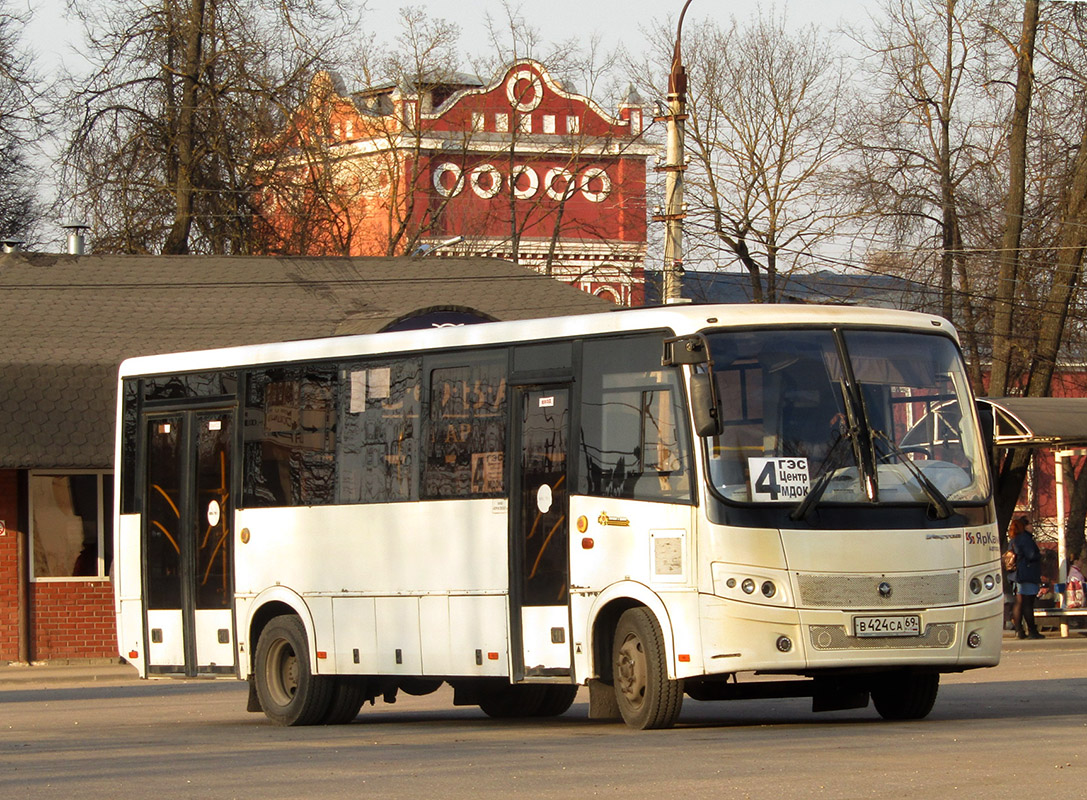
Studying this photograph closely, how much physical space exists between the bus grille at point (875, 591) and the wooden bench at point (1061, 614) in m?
15.4

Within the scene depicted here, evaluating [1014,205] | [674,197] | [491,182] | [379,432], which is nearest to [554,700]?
[379,432]

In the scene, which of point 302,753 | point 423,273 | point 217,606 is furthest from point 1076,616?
point 302,753

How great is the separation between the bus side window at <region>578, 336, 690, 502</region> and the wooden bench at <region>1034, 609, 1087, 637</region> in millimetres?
15920

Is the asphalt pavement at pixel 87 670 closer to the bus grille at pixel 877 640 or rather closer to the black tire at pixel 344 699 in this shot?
the black tire at pixel 344 699

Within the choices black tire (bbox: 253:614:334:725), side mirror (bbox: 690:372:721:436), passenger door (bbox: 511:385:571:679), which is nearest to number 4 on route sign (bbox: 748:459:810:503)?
side mirror (bbox: 690:372:721:436)

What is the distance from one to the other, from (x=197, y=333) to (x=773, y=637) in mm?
19718

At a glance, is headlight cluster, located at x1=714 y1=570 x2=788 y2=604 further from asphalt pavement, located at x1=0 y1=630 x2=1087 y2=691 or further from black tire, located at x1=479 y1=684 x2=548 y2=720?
asphalt pavement, located at x1=0 y1=630 x2=1087 y2=691

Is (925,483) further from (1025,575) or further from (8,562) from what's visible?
(8,562)

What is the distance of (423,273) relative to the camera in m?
34.9

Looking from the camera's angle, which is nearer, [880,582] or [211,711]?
[880,582]

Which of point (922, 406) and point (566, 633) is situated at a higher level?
point (922, 406)

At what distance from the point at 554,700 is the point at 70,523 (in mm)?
14372

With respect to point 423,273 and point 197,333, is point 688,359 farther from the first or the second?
point 423,273

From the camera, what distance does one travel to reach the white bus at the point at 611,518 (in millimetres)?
12680
